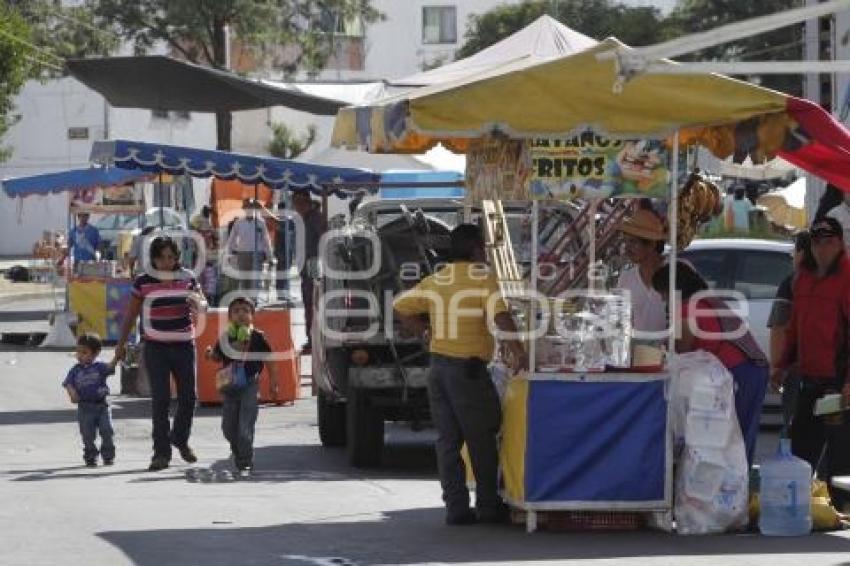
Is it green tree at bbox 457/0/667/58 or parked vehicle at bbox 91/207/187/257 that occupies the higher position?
green tree at bbox 457/0/667/58

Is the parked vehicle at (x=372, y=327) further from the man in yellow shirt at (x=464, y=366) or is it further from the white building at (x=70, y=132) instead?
the white building at (x=70, y=132)

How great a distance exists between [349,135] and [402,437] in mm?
5303

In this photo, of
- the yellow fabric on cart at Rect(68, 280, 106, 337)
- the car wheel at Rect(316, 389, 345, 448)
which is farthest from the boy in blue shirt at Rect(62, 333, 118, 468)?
the yellow fabric on cart at Rect(68, 280, 106, 337)

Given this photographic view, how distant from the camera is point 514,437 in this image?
11.8 metres

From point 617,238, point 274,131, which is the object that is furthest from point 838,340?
point 274,131

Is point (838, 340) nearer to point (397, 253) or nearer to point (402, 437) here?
point (397, 253)

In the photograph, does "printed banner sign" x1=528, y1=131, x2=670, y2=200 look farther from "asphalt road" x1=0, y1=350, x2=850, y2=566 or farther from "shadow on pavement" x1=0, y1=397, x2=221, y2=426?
"shadow on pavement" x1=0, y1=397, x2=221, y2=426

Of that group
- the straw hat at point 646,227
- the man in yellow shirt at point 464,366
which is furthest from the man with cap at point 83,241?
the straw hat at point 646,227

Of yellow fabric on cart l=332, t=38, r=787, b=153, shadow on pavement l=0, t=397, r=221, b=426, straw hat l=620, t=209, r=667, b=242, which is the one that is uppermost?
yellow fabric on cart l=332, t=38, r=787, b=153

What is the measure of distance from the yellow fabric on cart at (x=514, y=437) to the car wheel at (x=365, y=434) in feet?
11.1

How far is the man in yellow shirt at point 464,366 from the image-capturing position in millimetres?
11836

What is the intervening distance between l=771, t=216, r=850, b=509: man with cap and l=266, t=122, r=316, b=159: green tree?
50.7m

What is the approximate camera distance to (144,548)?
35.7ft

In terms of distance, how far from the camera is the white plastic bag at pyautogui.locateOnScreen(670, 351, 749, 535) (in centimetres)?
1154
